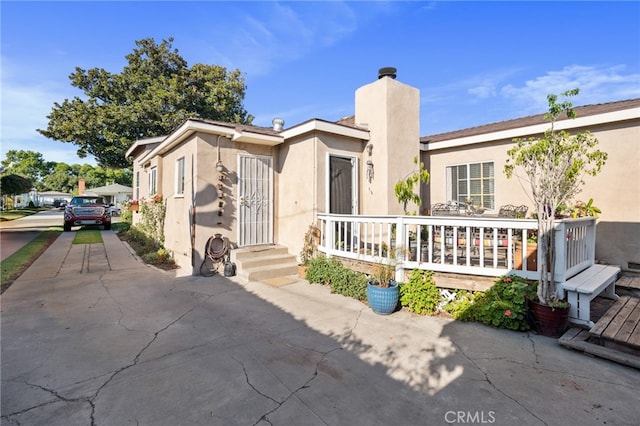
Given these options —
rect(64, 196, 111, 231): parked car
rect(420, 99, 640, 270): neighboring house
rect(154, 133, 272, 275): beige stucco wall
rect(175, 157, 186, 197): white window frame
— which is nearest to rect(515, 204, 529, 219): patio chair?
rect(420, 99, 640, 270): neighboring house

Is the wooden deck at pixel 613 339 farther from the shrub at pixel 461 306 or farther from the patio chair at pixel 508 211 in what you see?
the patio chair at pixel 508 211

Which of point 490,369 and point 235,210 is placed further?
point 235,210

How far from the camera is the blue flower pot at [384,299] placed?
4555mm

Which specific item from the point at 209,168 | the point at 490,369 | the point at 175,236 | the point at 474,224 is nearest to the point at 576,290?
the point at 474,224

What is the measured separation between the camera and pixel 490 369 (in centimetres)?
303

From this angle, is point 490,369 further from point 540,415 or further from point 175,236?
point 175,236

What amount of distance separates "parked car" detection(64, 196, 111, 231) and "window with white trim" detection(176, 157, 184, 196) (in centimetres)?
1090

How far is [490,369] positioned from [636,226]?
221 inches

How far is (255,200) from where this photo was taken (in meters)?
7.71

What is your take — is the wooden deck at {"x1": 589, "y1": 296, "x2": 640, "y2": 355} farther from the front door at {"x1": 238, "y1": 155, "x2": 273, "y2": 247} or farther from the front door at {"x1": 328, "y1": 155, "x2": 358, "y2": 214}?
the front door at {"x1": 238, "y1": 155, "x2": 273, "y2": 247}

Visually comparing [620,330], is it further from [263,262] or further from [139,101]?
[139,101]

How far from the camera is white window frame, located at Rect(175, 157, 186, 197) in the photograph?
7871mm

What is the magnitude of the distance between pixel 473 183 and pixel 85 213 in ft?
59.9

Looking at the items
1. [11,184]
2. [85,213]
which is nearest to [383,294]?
[85,213]
